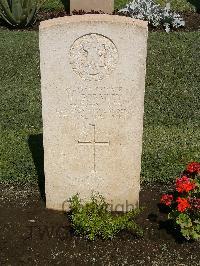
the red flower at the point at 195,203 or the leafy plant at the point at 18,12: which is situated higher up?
the leafy plant at the point at 18,12

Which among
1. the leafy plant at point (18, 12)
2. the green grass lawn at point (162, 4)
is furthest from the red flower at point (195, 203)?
the green grass lawn at point (162, 4)

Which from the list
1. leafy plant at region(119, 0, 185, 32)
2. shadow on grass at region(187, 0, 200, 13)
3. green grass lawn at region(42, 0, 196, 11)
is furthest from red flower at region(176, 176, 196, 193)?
shadow on grass at region(187, 0, 200, 13)

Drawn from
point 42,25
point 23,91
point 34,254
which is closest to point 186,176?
point 34,254

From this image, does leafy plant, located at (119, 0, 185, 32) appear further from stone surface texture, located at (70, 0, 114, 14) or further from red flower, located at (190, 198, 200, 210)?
red flower, located at (190, 198, 200, 210)

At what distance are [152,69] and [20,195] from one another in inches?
168

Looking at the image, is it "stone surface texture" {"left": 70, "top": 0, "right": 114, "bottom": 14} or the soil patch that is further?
"stone surface texture" {"left": 70, "top": 0, "right": 114, "bottom": 14}

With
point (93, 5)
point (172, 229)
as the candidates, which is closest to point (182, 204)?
point (172, 229)

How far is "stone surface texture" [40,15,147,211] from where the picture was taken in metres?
3.84

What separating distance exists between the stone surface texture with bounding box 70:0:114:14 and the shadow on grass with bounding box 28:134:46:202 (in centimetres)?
576

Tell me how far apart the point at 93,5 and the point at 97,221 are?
26.0 ft

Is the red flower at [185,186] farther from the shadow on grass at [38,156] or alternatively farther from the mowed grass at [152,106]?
the shadow on grass at [38,156]

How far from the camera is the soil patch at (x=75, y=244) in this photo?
420 cm

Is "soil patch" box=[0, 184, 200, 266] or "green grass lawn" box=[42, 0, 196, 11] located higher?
"green grass lawn" box=[42, 0, 196, 11]

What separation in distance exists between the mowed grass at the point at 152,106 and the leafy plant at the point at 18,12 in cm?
49
